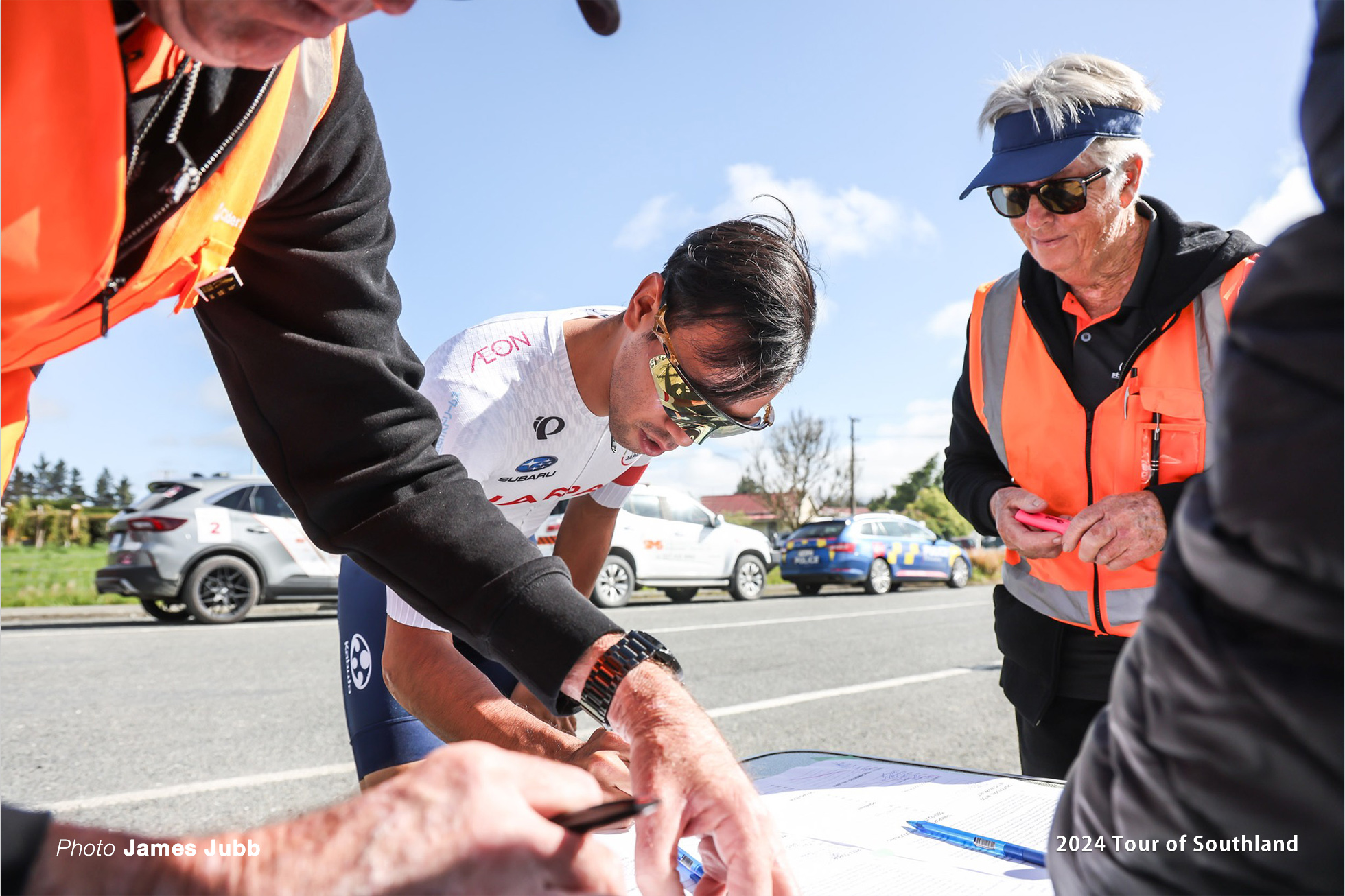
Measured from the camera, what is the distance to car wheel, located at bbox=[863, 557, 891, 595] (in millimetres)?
15875

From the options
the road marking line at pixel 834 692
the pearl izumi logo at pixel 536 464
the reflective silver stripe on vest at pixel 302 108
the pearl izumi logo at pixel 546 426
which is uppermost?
the reflective silver stripe on vest at pixel 302 108

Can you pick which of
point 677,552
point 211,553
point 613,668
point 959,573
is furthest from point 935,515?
point 613,668

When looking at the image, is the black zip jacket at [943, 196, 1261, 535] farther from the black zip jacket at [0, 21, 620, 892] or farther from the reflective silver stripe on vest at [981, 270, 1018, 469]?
the black zip jacket at [0, 21, 620, 892]


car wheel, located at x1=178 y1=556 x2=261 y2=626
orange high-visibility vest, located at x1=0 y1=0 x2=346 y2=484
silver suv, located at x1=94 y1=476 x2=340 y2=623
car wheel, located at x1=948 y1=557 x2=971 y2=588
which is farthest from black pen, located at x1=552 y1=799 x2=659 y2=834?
car wheel, located at x1=948 y1=557 x2=971 y2=588

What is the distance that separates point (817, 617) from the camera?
10.8 meters

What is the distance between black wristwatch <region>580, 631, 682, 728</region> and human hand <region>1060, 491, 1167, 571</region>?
1.04 meters

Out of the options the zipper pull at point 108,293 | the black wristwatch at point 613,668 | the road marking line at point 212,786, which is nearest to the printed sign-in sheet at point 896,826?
the black wristwatch at point 613,668

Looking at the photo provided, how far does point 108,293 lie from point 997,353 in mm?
1948

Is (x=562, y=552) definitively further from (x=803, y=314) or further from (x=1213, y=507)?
(x=1213, y=507)

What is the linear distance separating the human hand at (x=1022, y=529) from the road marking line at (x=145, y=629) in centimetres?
804

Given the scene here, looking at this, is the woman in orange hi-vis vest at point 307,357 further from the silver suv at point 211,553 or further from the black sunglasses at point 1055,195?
the silver suv at point 211,553

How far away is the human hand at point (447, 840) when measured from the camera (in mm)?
562

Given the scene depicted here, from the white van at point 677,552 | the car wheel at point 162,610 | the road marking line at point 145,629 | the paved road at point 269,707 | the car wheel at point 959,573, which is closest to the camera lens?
the paved road at point 269,707

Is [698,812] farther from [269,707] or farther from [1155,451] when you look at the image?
[269,707]
